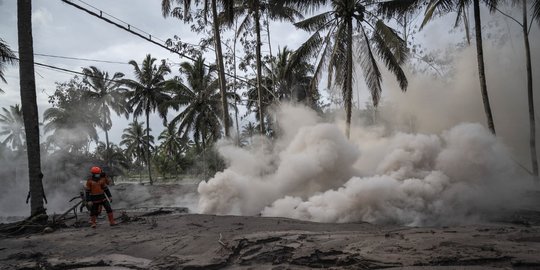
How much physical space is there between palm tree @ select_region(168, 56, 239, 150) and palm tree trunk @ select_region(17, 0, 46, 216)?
743 inches

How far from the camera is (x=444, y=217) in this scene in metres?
10.3

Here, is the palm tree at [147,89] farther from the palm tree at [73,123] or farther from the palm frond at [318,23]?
the palm frond at [318,23]

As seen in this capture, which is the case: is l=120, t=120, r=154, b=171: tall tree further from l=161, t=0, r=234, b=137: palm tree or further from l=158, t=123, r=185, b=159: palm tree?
l=161, t=0, r=234, b=137: palm tree

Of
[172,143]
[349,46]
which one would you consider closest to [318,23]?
[349,46]

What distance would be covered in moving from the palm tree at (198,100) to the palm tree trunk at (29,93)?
1886 centimetres

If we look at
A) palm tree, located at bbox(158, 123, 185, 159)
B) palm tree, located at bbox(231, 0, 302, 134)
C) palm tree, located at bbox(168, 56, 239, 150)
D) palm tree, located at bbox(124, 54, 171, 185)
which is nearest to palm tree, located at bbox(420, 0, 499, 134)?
palm tree, located at bbox(231, 0, 302, 134)

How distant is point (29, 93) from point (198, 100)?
1944cm

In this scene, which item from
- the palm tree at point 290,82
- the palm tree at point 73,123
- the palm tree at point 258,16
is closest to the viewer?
the palm tree at point 258,16

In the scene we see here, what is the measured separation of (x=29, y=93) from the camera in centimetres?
1223

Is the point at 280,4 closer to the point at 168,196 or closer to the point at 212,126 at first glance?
the point at 168,196

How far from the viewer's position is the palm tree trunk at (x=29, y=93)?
12055mm

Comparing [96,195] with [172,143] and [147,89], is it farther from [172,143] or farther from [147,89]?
[172,143]

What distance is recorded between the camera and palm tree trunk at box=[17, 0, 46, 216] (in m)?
12.1

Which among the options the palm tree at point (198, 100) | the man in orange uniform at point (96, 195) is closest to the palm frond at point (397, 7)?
the man in orange uniform at point (96, 195)
